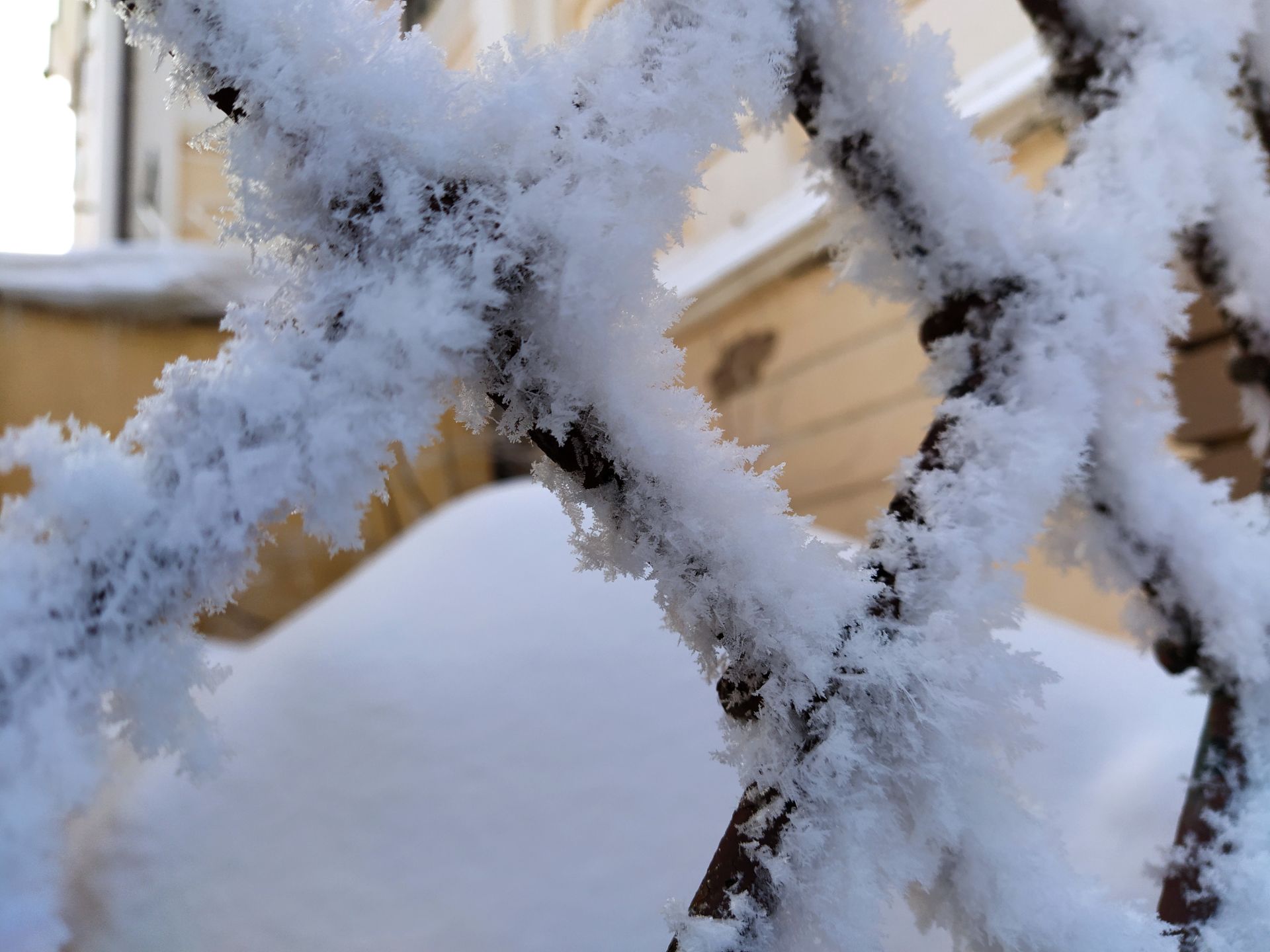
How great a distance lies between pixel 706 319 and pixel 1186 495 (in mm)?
1914

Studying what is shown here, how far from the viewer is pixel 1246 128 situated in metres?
0.39

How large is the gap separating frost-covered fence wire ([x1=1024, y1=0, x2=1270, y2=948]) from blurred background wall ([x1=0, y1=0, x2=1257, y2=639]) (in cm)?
67

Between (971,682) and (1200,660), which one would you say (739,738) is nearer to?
(971,682)

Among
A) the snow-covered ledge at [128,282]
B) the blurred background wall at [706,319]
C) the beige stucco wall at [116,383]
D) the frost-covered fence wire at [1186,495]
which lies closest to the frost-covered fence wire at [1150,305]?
the frost-covered fence wire at [1186,495]

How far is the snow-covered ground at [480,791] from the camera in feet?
1.25

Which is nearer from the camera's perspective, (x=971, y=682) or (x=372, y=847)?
(x=971, y=682)

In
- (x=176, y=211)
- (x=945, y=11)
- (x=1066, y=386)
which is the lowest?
(x=1066, y=386)

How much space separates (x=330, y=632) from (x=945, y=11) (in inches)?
55.1

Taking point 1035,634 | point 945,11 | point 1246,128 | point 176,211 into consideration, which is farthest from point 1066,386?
point 176,211

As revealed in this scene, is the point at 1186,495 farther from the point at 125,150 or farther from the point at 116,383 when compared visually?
the point at 125,150

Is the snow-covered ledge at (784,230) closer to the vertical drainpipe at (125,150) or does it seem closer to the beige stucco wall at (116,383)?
the beige stucco wall at (116,383)

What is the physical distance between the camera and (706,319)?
218cm

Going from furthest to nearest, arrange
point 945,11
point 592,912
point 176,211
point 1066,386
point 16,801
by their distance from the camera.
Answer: point 176,211 → point 945,11 → point 592,912 → point 1066,386 → point 16,801

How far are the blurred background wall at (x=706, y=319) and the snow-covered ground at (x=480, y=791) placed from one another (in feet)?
2.07
